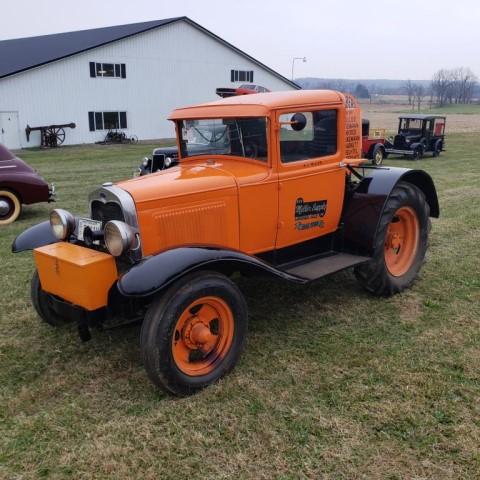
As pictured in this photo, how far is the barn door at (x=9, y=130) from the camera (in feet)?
67.3

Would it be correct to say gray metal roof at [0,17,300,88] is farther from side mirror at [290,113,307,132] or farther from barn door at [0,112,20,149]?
side mirror at [290,113,307,132]

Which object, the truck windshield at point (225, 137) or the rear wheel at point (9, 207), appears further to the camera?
the rear wheel at point (9, 207)

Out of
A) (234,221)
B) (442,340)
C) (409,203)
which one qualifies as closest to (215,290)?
(234,221)

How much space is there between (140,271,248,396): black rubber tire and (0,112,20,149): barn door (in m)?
20.2

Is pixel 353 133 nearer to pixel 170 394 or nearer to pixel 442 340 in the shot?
pixel 442 340

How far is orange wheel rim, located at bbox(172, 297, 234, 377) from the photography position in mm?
3246

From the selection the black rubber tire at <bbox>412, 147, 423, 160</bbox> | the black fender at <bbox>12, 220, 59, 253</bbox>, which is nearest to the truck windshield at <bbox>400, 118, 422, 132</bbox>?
the black rubber tire at <bbox>412, 147, 423, 160</bbox>

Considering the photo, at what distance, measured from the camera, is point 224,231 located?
3.70 meters

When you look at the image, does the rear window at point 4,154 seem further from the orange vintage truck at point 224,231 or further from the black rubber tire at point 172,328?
the black rubber tire at point 172,328

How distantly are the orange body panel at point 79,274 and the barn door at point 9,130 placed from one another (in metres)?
19.6

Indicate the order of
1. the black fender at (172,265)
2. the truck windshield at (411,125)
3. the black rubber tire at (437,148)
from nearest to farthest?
the black fender at (172,265)
the black rubber tire at (437,148)
the truck windshield at (411,125)

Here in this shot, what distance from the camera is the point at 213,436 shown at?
2818mm

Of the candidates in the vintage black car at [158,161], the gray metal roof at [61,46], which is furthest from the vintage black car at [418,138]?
the gray metal roof at [61,46]

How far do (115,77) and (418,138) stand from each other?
576 inches
